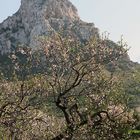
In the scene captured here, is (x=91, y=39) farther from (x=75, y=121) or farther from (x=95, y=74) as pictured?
(x=75, y=121)

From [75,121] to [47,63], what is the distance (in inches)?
153

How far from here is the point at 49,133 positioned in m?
30.1

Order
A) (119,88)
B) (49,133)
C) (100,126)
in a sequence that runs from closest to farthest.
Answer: (100,126), (119,88), (49,133)

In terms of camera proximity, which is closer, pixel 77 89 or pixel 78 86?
pixel 78 86

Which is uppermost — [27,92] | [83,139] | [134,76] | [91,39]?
[91,39]

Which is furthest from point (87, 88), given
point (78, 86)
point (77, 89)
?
point (77, 89)

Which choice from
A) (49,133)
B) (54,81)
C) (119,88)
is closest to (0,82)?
(49,133)

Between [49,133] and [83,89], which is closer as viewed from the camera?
[83,89]

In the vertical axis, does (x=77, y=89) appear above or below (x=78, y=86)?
above

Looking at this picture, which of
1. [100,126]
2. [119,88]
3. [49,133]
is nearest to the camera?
[100,126]

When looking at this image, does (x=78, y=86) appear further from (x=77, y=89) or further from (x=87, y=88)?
(x=77, y=89)

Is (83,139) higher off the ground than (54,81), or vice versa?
(54,81)

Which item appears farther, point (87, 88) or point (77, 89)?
point (77, 89)

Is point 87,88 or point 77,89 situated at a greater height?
point 77,89
